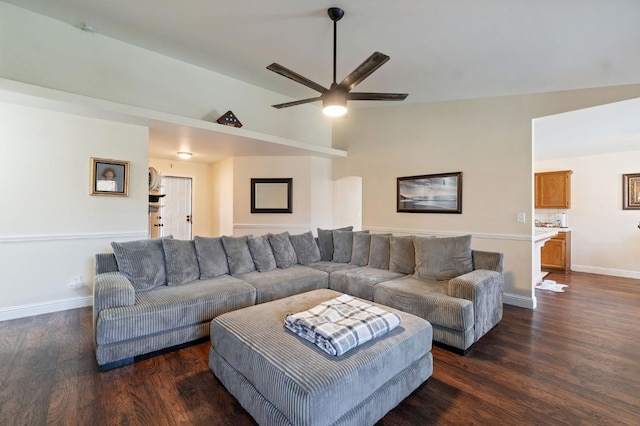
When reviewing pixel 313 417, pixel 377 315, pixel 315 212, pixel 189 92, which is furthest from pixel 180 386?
pixel 315 212

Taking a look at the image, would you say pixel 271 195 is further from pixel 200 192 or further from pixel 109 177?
pixel 109 177

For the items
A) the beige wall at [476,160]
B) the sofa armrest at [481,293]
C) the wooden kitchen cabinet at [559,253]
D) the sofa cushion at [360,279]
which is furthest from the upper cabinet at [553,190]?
the sofa cushion at [360,279]

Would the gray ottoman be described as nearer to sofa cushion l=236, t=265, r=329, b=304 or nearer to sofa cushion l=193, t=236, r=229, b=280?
sofa cushion l=236, t=265, r=329, b=304

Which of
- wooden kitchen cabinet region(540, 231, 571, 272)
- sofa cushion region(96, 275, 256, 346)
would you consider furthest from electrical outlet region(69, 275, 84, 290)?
wooden kitchen cabinet region(540, 231, 571, 272)

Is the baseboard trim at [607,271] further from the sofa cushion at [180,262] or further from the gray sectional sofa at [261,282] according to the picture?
the sofa cushion at [180,262]

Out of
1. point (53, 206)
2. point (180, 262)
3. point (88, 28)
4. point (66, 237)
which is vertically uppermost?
point (88, 28)

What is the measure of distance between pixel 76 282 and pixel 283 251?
2520 mm

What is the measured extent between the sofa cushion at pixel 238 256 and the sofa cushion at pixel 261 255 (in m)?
0.06

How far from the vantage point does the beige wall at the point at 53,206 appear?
3174 millimetres

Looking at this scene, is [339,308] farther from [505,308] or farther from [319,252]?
[505,308]

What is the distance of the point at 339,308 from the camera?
2076 millimetres

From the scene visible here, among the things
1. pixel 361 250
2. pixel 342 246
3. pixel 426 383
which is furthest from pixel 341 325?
pixel 342 246

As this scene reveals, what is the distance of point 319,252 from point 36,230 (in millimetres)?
3387

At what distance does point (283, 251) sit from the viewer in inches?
154
